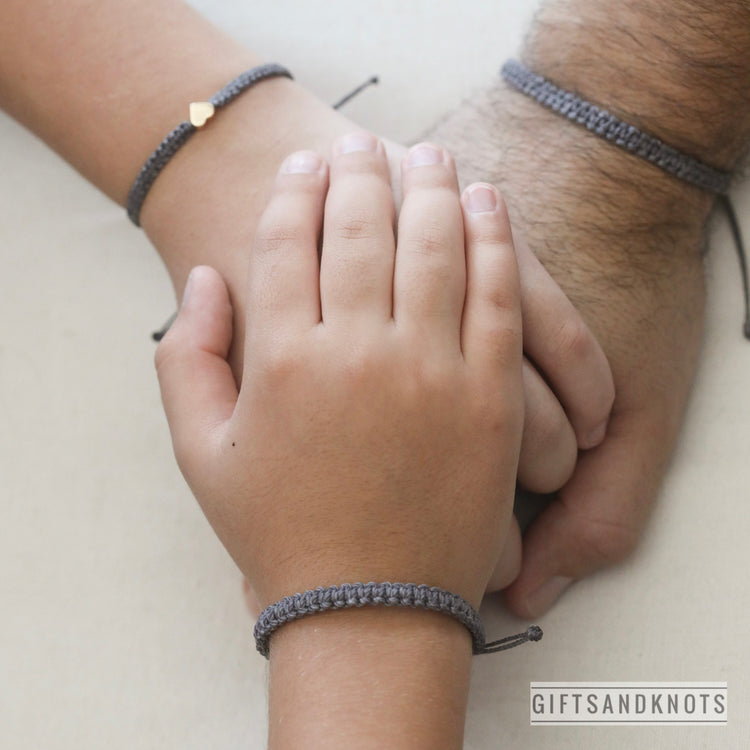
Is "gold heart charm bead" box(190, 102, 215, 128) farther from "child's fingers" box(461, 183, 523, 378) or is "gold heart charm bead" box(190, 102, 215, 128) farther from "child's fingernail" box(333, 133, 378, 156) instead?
"child's fingers" box(461, 183, 523, 378)

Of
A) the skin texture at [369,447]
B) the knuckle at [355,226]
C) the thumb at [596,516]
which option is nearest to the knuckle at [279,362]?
the skin texture at [369,447]

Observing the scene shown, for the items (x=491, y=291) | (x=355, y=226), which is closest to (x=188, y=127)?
(x=355, y=226)

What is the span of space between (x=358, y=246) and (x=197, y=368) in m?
0.18

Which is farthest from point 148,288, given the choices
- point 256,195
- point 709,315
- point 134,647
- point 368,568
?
point 709,315

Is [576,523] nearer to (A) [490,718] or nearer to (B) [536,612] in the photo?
(B) [536,612]

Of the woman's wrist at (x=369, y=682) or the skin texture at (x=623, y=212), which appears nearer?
the woman's wrist at (x=369, y=682)

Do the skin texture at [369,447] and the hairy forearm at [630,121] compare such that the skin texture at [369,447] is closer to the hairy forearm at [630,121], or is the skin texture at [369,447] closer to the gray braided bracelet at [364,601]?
the gray braided bracelet at [364,601]

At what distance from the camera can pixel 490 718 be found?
75 cm

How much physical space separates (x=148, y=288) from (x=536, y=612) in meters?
0.55

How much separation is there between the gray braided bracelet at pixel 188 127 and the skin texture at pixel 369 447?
0.75 feet

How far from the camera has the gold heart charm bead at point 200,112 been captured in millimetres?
861

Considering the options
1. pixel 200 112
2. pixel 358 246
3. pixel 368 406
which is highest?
pixel 200 112

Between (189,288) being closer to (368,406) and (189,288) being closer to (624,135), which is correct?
(368,406)

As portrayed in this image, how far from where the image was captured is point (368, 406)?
0.63m
